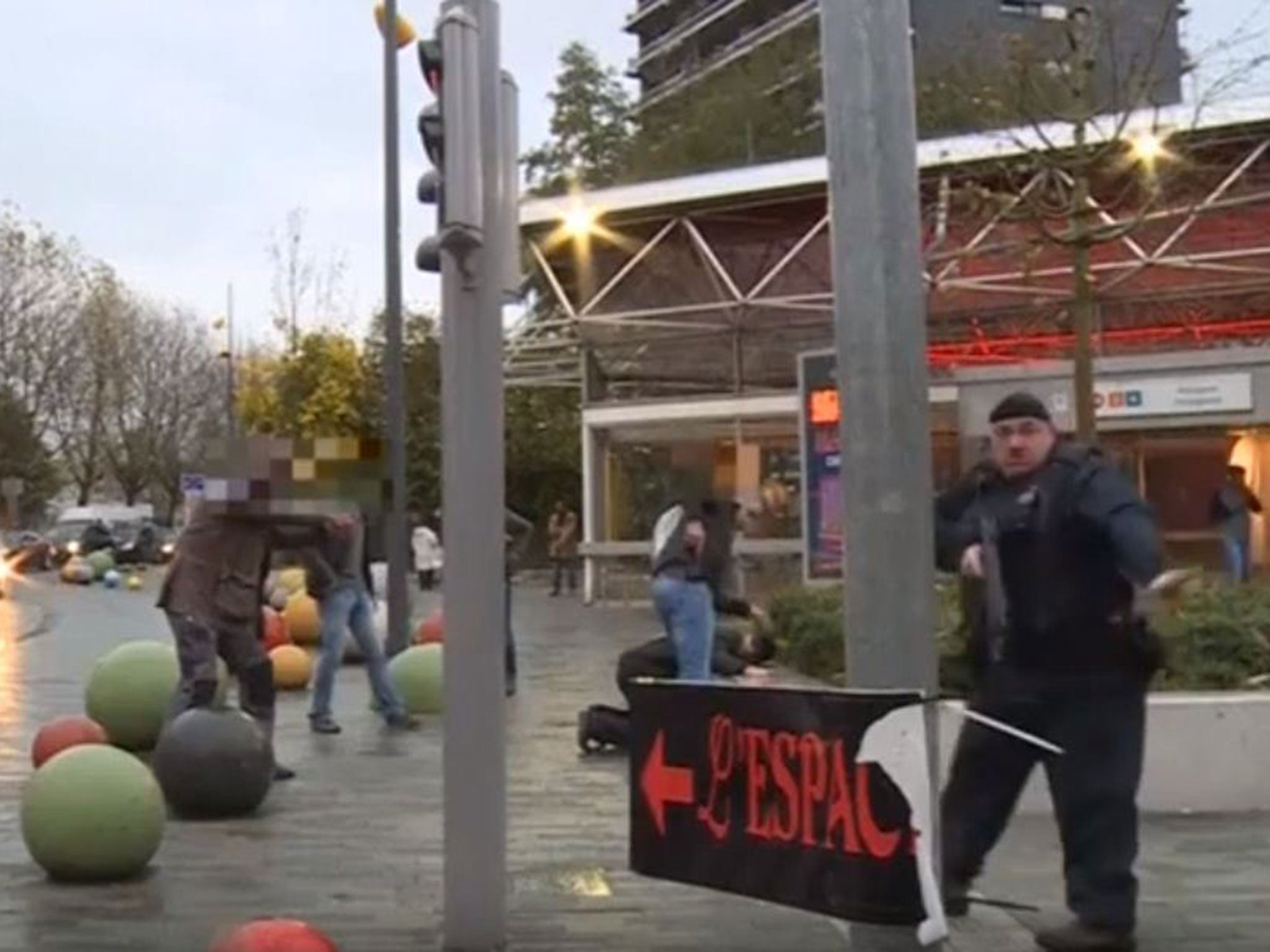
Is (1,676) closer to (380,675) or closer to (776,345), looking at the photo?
(380,675)

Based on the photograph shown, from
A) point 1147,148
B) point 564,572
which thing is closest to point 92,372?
point 564,572

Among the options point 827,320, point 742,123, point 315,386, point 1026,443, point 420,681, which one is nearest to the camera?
point 1026,443

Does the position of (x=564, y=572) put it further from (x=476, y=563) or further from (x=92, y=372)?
(x=92, y=372)

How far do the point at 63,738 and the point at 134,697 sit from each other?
4.39 ft

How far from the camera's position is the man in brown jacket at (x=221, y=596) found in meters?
9.35

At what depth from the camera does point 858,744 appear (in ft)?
17.3

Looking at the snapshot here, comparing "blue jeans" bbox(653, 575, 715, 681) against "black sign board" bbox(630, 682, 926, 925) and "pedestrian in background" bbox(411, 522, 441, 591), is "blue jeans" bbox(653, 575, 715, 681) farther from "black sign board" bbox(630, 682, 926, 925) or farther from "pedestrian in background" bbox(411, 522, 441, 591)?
"pedestrian in background" bbox(411, 522, 441, 591)

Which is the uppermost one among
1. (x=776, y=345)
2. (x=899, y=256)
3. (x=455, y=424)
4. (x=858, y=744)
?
(x=776, y=345)

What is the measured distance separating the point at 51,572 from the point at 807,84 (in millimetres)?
24788

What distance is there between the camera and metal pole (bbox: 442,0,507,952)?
19.5 feet

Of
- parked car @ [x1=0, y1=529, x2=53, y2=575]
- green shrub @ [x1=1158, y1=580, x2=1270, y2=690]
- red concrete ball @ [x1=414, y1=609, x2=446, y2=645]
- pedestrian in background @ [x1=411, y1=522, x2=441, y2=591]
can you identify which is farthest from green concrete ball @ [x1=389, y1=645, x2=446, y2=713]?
parked car @ [x1=0, y1=529, x2=53, y2=575]

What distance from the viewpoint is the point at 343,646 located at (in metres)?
12.3

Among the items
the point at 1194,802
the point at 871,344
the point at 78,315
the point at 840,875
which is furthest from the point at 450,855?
the point at 78,315

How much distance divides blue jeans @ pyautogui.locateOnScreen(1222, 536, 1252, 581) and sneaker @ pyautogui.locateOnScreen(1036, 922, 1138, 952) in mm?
15539
